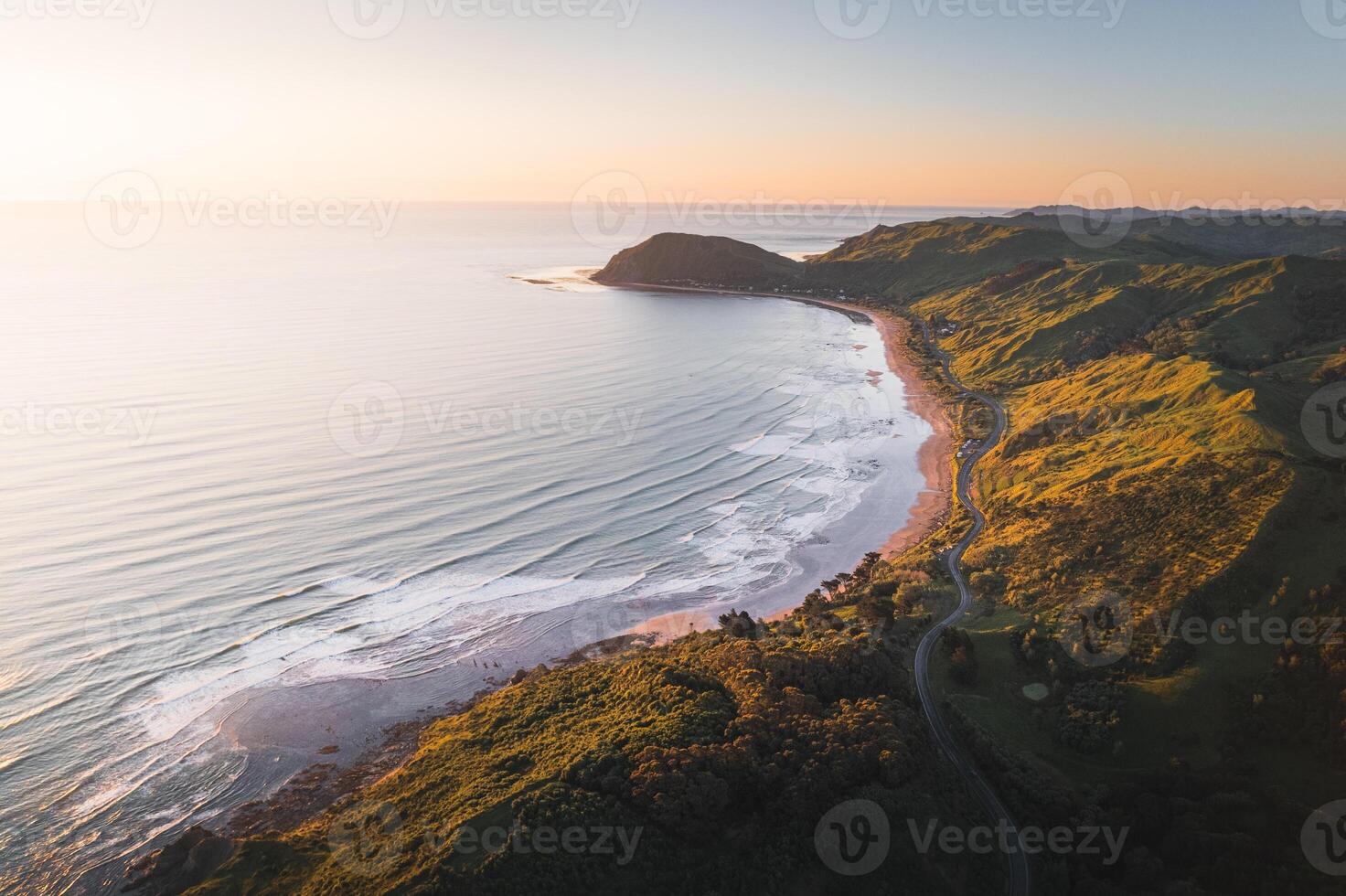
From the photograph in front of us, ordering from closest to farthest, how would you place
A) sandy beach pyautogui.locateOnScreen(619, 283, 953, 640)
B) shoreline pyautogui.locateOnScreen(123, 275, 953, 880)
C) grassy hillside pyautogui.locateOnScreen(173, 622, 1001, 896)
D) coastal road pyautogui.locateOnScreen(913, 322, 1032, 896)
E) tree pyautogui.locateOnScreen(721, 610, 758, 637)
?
grassy hillside pyautogui.locateOnScreen(173, 622, 1001, 896) → coastal road pyautogui.locateOnScreen(913, 322, 1032, 896) → shoreline pyautogui.locateOnScreen(123, 275, 953, 880) → tree pyautogui.locateOnScreen(721, 610, 758, 637) → sandy beach pyautogui.locateOnScreen(619, 283, 953, 640)

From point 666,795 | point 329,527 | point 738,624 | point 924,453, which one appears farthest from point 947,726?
point 924,453

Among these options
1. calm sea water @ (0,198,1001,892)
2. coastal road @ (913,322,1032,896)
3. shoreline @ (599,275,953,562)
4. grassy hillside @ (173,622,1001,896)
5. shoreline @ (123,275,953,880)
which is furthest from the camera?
shoreline @ (599,275,953,562)

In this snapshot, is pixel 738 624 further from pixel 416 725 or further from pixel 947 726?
pixel 416 725

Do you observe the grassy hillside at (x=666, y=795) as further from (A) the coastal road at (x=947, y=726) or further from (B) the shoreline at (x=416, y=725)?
(B) the shoreline at (x=416, y=725)

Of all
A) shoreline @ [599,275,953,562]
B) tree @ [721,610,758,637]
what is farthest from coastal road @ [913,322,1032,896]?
tree @ [721,610,758,637]

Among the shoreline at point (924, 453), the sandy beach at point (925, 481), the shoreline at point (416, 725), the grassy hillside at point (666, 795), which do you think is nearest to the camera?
the grassy hillside at point (666, 795)

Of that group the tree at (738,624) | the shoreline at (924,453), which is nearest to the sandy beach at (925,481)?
the shoreline at (924,453)

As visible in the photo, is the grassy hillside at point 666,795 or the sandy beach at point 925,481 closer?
the grassy hillside at point 666,795

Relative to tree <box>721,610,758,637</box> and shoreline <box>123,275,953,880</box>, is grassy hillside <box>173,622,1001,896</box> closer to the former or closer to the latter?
shoreline <box>123,275,953,880</box>

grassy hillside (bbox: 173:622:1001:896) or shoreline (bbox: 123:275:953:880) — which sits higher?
grassy hillside (bbox: 173:622:1001:896)

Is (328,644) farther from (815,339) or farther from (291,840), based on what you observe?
Result: (815,339)
